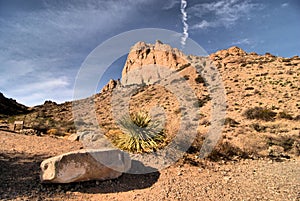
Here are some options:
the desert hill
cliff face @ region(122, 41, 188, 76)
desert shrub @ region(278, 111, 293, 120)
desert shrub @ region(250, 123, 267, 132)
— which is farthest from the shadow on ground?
cliff face @ region(122, 41, 188, 76)

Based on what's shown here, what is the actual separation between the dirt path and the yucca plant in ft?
4.97

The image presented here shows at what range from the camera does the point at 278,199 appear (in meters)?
5.64

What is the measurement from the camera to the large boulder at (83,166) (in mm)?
6008

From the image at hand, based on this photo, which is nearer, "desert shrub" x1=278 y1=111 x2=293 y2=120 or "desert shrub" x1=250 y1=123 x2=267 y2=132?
"desert shrub" x1=250 y1=123 x2=267 y2=132

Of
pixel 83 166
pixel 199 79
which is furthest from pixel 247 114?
pixel 199 79

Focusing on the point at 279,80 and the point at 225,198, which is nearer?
the point at 225,198

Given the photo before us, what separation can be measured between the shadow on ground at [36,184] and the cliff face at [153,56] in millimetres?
75328

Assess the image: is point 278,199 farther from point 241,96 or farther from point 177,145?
point 241,96

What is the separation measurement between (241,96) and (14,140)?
19716mm

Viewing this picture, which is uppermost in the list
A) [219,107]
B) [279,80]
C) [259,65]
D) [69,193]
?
[259,65]

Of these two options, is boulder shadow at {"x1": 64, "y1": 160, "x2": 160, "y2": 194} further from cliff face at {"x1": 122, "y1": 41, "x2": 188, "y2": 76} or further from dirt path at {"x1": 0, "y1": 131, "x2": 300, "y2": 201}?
cliff face at {"x1": 122, "y1": 41, "x2": 188, "y2": 76}

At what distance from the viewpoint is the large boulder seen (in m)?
6.01

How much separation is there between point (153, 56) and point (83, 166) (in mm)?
89469

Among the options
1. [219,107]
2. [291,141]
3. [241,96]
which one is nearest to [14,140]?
[291,141]
